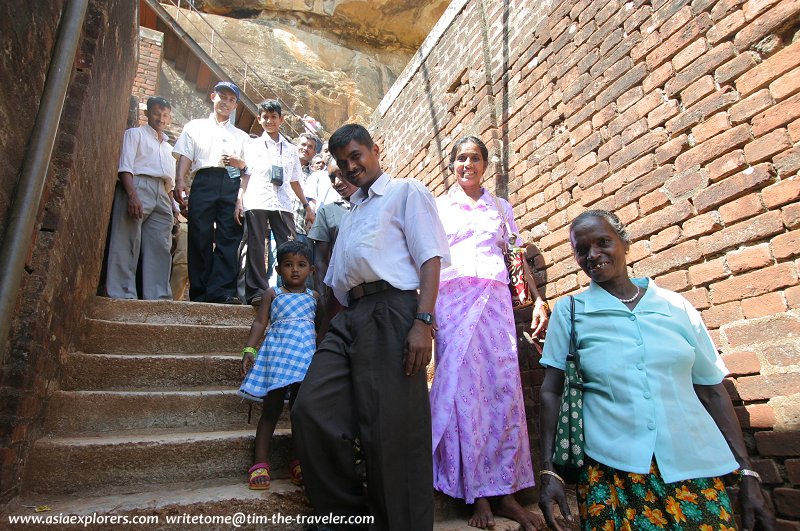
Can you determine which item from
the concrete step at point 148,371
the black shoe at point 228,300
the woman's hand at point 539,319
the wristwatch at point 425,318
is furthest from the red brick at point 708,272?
the black shoe at point 228,300

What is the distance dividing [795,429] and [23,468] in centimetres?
307

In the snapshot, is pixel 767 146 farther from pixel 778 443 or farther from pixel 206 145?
pixel 206 145

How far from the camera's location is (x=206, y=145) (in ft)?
15.1

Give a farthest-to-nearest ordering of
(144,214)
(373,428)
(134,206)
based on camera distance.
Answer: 1. (144,214)
2. (134,206)
3. (373,428)

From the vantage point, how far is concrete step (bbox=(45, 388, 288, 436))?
258cm

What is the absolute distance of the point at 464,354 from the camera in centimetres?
266

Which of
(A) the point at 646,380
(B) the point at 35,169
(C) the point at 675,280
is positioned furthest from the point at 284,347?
(C) the point at 675,280

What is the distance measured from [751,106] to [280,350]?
2.49m

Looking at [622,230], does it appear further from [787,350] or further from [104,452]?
[104,452]

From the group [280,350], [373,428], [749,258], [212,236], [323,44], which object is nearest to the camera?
[373,428]

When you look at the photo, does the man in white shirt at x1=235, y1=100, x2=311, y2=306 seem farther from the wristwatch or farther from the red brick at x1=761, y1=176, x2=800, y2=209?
the red brick at x1=761, y1=176, x2=800, y2=209

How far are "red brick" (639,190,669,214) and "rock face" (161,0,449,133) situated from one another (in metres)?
16.0

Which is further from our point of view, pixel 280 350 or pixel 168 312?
pixel 168 312

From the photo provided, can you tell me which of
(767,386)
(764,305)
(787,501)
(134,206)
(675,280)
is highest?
(134,206)
